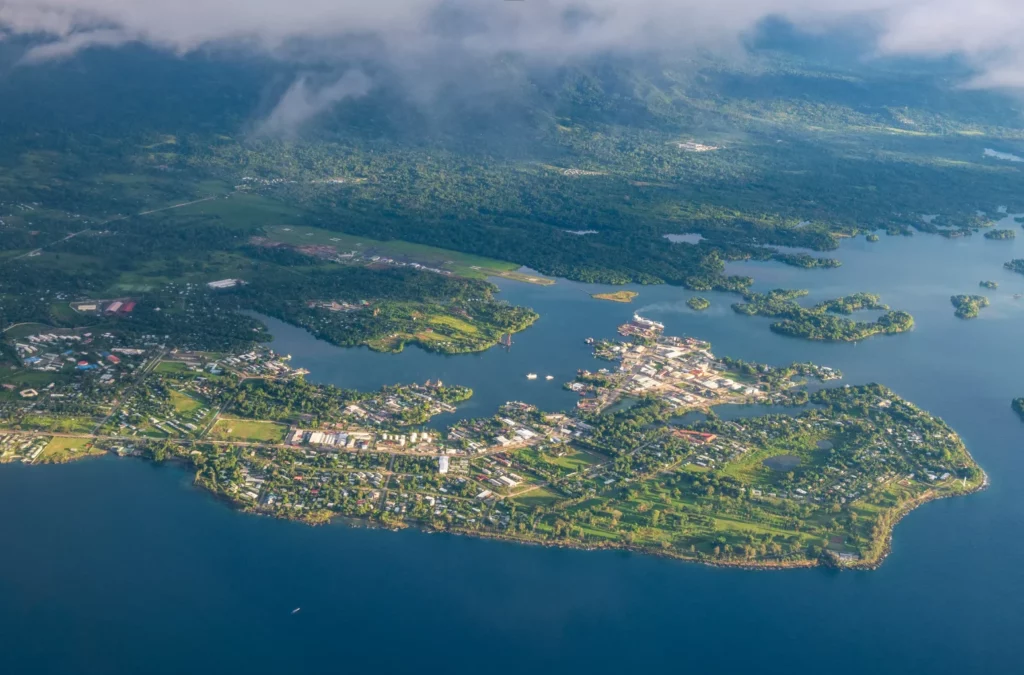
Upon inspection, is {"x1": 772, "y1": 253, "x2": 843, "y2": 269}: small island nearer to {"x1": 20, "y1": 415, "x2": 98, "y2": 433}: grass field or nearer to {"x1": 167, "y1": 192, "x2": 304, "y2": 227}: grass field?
{"x1": 167, "y1": 192, "x2": 304, "y2": 227}: grass field

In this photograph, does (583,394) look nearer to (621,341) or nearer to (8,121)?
(621,341)

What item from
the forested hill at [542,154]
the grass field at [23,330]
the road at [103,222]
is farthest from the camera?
the forested hill at [542,154]

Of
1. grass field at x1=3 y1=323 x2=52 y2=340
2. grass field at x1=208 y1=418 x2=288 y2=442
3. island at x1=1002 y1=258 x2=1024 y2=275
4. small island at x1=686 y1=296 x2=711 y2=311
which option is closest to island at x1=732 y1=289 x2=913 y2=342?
small island at x1=686 y1=296 x2=711 y2=311

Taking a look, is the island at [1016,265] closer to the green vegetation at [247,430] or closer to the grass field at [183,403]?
the green vegetation at [247,430]

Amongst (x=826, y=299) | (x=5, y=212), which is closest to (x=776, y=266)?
(x=826, y=299)

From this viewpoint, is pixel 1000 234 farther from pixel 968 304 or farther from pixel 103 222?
pixel 103 222

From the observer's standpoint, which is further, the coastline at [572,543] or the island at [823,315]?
the island at [823,315]

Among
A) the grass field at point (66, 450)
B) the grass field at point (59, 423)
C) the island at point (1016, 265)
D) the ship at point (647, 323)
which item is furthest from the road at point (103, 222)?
the island at point (1016, 265)
